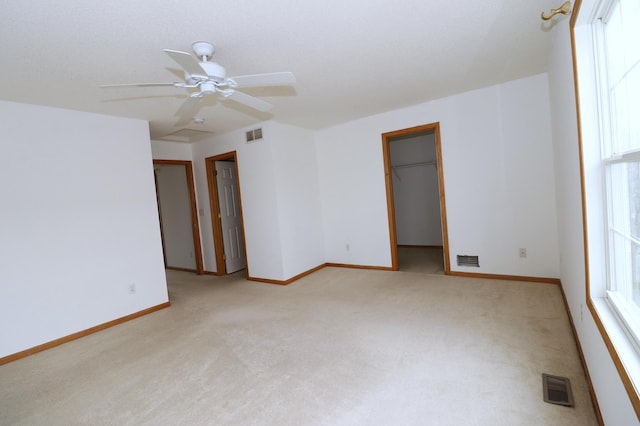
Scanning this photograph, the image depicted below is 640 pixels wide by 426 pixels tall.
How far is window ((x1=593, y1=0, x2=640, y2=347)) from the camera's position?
119cm

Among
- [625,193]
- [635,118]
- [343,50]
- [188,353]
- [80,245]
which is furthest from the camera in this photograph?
[80,245]

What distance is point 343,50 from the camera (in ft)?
8.04

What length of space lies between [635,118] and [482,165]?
2.85 metres

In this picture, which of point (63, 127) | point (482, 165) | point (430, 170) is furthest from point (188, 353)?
point (430, 170)

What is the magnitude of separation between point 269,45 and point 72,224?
2.78m

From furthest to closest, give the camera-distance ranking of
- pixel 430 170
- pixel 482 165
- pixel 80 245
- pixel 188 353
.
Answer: pixel 430 170 < pixel 482 165 < pixel 80 245 < pixel 188 353

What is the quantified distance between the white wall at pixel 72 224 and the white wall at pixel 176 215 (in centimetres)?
197

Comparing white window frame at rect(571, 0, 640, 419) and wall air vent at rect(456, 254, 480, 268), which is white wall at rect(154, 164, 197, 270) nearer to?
wall air vent at rect(456, 254, 480, 268)

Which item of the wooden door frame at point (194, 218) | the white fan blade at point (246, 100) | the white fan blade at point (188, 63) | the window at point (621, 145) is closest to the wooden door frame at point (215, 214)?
the wooden door frame at point (194, 218)

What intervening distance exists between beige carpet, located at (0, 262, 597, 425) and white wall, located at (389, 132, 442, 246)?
2.73 metres

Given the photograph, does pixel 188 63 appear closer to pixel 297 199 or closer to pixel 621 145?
pixel 621 145

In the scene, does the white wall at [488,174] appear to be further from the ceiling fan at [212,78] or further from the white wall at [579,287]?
the ceiling fan at [212,78]

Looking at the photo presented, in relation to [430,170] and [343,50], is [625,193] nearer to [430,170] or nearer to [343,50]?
[343,50]

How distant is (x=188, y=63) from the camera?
1801 millimetres
